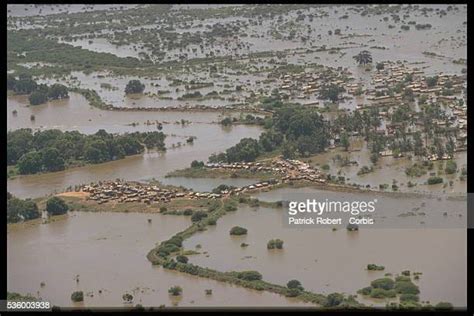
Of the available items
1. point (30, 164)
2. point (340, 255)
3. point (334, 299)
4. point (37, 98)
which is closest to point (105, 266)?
point (340, 255)

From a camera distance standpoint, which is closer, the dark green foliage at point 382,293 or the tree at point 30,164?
the dark green foliage at point 382,293

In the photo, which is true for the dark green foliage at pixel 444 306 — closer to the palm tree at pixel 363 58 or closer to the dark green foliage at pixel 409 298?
the dark green foliage at pixel 409 298

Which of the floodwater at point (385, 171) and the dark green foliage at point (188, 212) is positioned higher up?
the floodwater at point (385, 171)

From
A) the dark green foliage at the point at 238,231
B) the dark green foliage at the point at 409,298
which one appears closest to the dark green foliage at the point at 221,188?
the dark green foliage at the point at 238,231

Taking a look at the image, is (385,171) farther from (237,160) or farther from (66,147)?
(66,147)

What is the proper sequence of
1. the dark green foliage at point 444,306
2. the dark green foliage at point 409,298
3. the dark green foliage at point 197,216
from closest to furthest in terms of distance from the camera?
the dark green foliage at point 444,306
the dark green foliage at point 409,298
the dark green foliage at point 197,216

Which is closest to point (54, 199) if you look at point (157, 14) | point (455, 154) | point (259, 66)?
point (455, 154)

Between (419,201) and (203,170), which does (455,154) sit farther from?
(203,170)

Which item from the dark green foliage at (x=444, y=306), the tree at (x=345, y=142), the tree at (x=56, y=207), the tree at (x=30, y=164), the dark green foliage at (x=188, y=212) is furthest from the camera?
the tree at (x=345, y=142)
